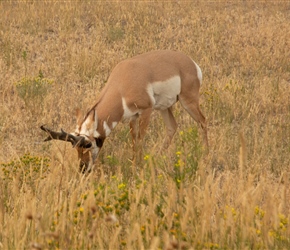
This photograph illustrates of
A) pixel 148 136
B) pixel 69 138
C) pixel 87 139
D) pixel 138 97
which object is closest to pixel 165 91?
pixel 138 97

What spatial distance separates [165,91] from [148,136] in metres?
0.86

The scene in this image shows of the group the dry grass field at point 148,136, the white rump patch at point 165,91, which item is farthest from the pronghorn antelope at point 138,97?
the dry grass field at point 148,136

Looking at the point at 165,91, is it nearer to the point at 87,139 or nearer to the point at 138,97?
the point at 138,97

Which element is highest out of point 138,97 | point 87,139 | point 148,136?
point 138,97

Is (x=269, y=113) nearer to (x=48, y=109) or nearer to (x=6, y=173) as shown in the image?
(x=48, y=109)

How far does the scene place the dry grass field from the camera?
359cm

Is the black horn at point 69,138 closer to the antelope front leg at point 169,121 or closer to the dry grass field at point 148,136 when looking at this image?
the dry grass field at point 148,136

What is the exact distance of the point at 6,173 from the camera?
5.15 meters

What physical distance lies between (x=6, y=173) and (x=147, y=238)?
2.21m

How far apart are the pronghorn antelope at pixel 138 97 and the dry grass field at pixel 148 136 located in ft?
0.81

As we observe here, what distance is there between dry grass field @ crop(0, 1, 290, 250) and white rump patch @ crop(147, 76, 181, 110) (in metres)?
0.55

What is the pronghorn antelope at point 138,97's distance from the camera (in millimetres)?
6500

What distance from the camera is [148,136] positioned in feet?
26.6

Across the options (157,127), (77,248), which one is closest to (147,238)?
(77,248)
